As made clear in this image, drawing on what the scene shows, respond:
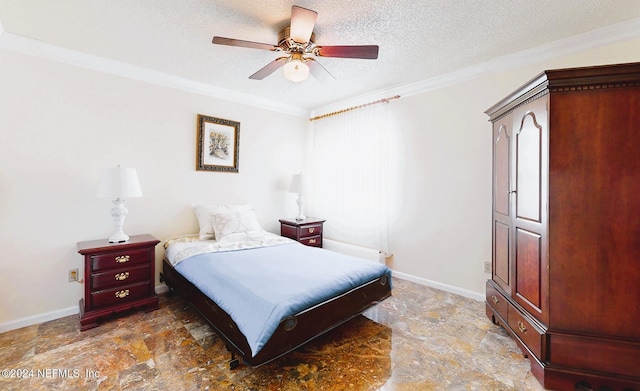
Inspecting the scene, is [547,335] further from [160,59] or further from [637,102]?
[160,59]

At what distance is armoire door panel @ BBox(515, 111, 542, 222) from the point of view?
179cm

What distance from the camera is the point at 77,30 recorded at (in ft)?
7.32

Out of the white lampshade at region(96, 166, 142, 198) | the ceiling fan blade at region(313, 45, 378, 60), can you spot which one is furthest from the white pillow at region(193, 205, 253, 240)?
the ceiling fan blade at region(313, 45, 378, 60)

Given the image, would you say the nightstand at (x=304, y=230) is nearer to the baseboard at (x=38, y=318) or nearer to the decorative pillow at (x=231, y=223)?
the decorative pillow at (x=231, y=223)

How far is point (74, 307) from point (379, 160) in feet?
12.0

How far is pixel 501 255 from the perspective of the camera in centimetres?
229

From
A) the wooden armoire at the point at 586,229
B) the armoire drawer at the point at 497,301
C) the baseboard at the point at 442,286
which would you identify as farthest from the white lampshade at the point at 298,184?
the wooden armoire at the point at 586,229

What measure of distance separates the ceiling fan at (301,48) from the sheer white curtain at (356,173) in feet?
5.02

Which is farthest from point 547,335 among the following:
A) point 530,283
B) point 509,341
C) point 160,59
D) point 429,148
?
point 160,59

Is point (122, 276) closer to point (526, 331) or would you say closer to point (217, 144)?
point (217, 144)

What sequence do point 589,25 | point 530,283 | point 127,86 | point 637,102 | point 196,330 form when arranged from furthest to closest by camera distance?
point 127,86
point 196,330
point 589,25
point 530,283
point 637,102

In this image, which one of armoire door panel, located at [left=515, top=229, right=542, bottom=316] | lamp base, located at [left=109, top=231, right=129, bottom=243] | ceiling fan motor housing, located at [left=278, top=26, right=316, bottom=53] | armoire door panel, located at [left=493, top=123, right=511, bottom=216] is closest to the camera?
armoire door panel, located at [left=515, top=229, right=542, bottom=316]

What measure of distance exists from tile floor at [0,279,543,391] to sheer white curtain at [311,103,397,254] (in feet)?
4.84

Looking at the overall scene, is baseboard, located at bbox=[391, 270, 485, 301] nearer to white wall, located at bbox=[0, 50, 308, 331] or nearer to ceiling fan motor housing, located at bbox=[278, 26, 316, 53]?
white wall, located at bbox=[0, 50, 308, 331]
